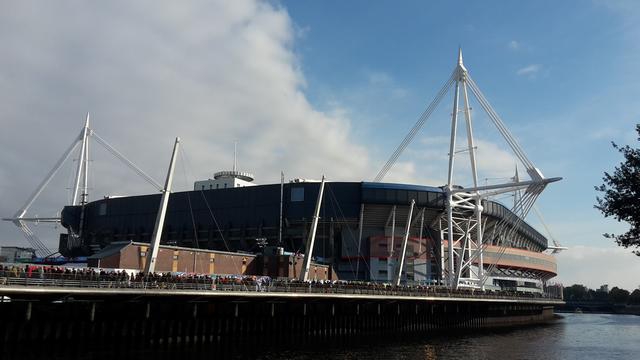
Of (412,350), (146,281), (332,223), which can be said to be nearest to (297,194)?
(332,223)

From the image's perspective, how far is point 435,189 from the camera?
120875 millimetres

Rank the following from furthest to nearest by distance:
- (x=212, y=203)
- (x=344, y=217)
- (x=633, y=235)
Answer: (x=212, y=203) → (x=344, y=217) → (x=633, y=235)

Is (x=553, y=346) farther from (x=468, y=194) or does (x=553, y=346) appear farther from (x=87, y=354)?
(x=87, y=354)

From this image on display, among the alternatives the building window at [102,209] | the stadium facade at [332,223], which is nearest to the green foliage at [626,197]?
the stadium facade at [332,223]

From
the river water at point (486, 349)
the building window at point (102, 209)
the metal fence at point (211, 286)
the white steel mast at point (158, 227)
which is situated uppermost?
the building window at point (102, 209)

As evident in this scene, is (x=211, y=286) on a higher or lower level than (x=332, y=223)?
lower

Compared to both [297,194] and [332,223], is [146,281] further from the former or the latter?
[332,223]

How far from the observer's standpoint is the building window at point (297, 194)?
121 m

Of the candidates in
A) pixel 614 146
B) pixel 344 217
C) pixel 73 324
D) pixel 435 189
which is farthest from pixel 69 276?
pixel 435 189

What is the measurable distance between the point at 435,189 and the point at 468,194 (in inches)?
469

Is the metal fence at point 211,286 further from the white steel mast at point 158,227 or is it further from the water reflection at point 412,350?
the water reflection at point 412,350

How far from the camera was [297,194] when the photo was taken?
12119cm

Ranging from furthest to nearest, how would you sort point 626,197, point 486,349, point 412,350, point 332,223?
1. point 332,223
2. point 486,349
3. point 412,350
4. point 626,197

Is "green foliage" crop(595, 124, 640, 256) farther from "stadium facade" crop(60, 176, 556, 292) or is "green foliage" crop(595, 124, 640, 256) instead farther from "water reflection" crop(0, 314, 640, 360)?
"stadium facade" crop(60, 176, 556, 292)
